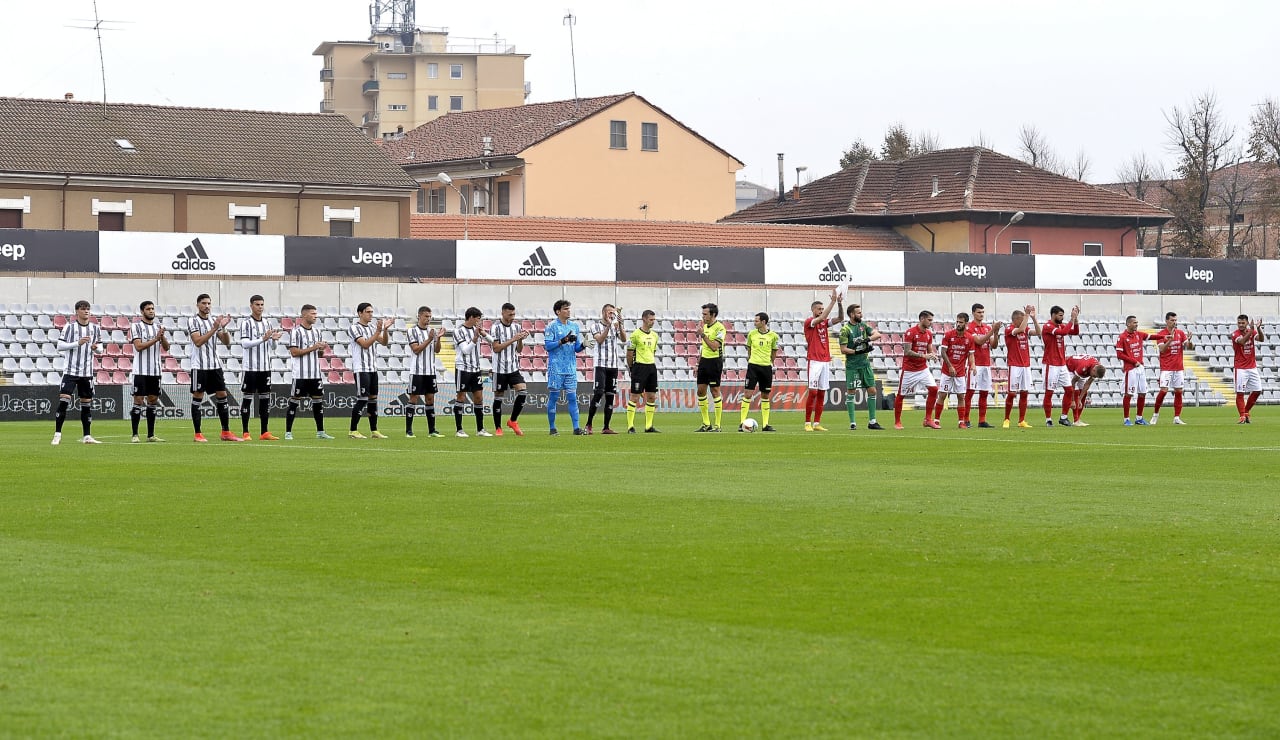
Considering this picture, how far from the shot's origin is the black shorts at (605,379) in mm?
26141

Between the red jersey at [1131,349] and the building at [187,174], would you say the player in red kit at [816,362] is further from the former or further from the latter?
the building at [187,174]

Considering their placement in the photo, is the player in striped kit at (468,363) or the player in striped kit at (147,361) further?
the player in striped kit at (468,363)

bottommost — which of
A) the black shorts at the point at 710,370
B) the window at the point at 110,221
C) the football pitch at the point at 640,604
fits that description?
the football pitch at the point at 640,604

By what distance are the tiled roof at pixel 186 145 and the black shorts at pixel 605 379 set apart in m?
26.1

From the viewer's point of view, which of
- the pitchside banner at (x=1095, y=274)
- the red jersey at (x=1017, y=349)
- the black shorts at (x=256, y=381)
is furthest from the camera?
the pitchside banner at (x=1095, y=274)

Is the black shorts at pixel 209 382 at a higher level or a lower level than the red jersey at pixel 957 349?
lower

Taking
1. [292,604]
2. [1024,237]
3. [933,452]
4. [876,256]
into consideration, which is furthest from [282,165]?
[292,604]

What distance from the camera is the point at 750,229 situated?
5647 centimetres

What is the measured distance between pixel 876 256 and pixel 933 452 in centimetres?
2363

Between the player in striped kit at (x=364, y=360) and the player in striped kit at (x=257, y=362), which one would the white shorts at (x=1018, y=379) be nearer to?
the player in striped kit at (x=364, y=360)

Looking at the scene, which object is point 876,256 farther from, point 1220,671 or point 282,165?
point 1220,671

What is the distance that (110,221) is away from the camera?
4878cm

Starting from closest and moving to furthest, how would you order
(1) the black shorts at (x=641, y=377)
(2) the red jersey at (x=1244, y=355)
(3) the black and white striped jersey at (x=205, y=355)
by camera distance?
(3) the black and white striped jersey at (x=205, y=355) < (1) the black shorts at (x=641, y=377) < (2) the red jersey at (x=1244, y=355)

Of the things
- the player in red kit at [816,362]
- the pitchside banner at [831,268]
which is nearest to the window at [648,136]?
the pitchside banner at [831,268]
